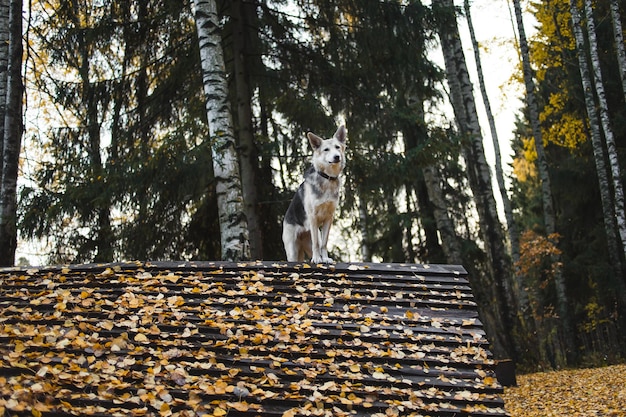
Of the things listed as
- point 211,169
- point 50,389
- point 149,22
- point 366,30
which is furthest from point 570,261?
point 50,389

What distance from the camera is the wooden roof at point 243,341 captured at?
5070mm

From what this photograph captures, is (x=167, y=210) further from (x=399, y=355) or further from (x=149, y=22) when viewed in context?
(x=399, y=355)

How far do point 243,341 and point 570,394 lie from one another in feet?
23.5

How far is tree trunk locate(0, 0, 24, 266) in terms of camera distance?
1077 cm

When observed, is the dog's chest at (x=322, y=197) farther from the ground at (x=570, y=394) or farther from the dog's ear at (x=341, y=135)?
the ground at (x=570, y=394)

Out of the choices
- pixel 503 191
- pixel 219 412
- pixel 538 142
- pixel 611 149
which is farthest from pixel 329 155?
→ pixel 538 142

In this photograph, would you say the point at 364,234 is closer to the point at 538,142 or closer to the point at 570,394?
the point at 538,142

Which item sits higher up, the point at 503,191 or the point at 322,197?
the point at 503,191

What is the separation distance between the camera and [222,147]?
1006 centimetres

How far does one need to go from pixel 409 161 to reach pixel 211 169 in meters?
3.83

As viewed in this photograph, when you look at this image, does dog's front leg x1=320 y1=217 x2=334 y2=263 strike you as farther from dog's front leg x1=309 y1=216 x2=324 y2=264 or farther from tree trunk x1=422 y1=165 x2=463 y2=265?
tree trunk x1=422 y1=165 x2=463 y2=265

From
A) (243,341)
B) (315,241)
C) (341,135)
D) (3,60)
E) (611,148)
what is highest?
(3,60)

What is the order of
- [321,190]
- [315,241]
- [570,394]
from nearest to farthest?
[321,190], [315,241], [570,394]

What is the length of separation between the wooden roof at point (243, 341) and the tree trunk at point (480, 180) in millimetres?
7238
